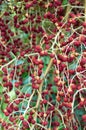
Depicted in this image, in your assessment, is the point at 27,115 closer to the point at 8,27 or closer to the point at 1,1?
the point at 8,27

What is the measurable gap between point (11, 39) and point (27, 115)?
45 cm

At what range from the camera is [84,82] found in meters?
1.25

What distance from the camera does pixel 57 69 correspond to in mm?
1394

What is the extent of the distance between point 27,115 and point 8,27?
0.54 meters

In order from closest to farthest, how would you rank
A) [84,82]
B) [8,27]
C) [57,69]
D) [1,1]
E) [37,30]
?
1. [84,82]
2. [57,69]
3. [37,30]
4. [8,27]
5. [1,1]

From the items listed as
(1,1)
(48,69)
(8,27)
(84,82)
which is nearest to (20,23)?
(8,27)

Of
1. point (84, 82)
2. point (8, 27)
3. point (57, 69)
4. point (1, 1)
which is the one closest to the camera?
point (84, 82)

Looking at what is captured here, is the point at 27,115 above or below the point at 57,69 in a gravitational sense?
below

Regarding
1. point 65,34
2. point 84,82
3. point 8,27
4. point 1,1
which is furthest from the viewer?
Result: point 1,1

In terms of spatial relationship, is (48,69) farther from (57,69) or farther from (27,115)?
(27,115)

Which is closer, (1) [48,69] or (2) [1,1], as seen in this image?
(1) [48,69]

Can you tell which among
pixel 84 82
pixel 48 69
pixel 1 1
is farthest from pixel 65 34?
pixel 1 1

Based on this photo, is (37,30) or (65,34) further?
(37,30)

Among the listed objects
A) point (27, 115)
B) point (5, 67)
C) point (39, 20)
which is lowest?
point (27, 115)
